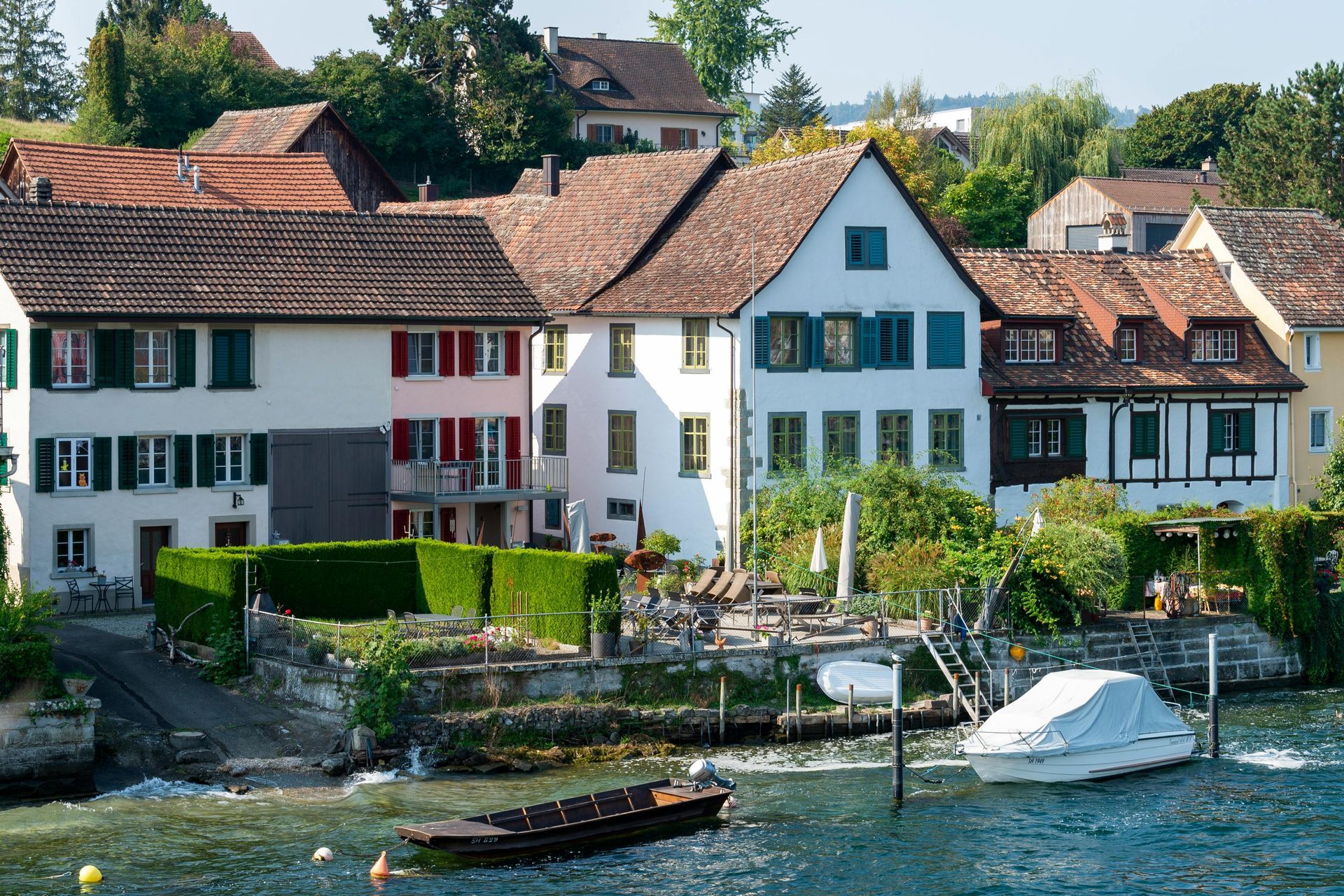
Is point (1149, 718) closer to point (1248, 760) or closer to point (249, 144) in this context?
point (1248, 760)

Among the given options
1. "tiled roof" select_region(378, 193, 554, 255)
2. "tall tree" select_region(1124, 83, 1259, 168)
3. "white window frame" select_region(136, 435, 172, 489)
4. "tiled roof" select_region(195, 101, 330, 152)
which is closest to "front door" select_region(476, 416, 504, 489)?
"white window frame" select_region(136, 435, 172, 489)

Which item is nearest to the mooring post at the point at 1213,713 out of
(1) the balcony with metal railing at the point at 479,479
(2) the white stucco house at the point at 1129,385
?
(2) the white stucco house at the point at 1129,385

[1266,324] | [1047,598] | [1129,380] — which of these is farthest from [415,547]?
[1266,324]

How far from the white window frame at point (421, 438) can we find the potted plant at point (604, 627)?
1185 cm

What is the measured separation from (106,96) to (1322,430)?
52.7 metres

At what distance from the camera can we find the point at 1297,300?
197ft

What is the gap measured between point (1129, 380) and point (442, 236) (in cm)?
1971

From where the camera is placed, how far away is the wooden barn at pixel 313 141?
76062mm

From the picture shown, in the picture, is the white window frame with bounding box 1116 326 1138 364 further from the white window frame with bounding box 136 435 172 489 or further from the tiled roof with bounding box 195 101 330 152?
the tiled roof with bounding box 195 101 330 152

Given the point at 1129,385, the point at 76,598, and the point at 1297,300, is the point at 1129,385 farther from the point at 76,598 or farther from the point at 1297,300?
the point at 76,598

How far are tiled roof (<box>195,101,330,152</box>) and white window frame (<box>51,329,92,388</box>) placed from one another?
1255 inches

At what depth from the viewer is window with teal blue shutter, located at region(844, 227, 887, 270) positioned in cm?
5228

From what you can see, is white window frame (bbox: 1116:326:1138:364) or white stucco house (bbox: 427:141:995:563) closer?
white stucco house (bbox: 427:141:995:563)

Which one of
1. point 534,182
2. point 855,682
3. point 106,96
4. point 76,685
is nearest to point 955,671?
point 855,682
